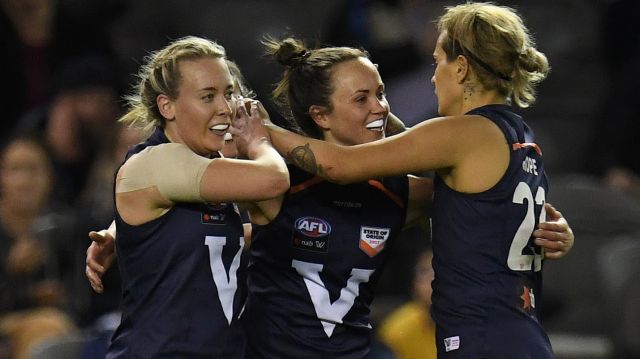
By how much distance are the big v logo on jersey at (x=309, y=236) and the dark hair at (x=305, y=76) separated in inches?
14.8

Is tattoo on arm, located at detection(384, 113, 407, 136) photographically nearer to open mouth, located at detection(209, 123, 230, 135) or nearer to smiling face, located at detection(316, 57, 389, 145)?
smiling face, located at detection(316, 57, 389, 145)

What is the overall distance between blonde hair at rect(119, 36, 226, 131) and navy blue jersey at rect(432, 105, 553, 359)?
96 centimetres

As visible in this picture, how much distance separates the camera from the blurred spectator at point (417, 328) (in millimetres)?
6977

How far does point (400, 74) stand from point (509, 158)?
418 cm

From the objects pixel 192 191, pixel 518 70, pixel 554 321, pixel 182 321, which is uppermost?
pixel 518 70

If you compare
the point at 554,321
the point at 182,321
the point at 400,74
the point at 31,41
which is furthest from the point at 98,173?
the point at 182,321

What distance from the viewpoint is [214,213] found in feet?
14.4

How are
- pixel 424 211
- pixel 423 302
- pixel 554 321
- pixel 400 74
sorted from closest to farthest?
pixel 424 211 → pixel 423 302 → pixel 554 321 → pixel 400 74

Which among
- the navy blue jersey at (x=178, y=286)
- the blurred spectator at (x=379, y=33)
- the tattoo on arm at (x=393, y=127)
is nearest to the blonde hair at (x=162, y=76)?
the navy blue jersey at (x=178, y=286)

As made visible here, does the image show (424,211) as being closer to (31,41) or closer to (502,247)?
(502,247)

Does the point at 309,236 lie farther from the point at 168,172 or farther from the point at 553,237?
the point at 553,237

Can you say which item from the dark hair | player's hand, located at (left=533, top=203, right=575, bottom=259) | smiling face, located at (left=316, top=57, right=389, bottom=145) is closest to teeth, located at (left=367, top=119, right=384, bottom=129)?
smiling face, located at (left=316, top=57, right=389, bottom=145)

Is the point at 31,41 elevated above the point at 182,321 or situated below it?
above

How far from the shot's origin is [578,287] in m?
7.80
